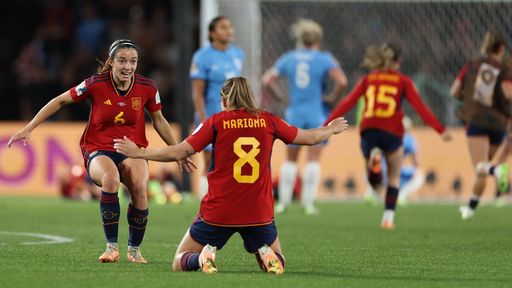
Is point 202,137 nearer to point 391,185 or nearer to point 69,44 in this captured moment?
point 391,185

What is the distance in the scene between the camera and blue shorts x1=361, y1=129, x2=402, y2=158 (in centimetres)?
1478

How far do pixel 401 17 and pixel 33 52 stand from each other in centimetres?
937

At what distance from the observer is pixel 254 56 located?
74.0 ft

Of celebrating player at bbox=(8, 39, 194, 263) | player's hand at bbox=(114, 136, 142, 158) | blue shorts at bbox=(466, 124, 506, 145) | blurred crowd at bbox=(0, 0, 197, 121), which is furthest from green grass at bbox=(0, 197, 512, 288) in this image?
blurred crowd at bbox=(0, 0, 197, 121)

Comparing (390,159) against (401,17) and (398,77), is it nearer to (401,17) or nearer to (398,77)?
(398,77)

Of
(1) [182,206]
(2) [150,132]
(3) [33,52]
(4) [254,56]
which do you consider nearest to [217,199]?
(1) [182,206]

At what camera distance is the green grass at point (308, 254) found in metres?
8.52

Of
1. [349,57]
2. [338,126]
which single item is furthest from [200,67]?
[349,57]

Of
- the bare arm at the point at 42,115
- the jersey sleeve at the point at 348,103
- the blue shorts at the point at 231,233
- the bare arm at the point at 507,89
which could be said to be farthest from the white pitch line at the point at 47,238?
the bare arm at the point at 507,89

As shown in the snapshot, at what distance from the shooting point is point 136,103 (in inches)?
398

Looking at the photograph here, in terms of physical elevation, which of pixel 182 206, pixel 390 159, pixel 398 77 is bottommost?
pixel 182 206

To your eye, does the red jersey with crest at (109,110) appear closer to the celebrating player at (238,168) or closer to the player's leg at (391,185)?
the celebrating player at (238,168)

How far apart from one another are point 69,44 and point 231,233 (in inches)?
805

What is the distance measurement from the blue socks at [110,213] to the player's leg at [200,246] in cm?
107
